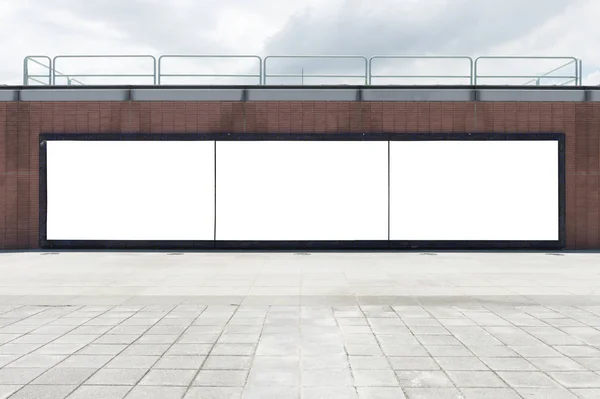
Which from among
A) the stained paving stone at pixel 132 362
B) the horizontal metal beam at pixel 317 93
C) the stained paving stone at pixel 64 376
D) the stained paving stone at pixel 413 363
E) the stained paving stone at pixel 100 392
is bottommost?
the stained paving stone at pixel 100 392

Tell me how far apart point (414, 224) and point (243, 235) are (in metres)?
6.71

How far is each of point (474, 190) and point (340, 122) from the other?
587 centimetres

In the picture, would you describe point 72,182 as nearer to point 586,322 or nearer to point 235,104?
point 235,104

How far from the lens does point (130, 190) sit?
1828cm

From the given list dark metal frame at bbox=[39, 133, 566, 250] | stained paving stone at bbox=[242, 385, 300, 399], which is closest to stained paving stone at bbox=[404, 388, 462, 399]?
stained paving stone at bbox=[242, 385, 300, 399]

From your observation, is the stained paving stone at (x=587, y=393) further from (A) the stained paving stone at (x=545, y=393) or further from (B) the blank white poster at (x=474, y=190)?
(B) the blank white poster at (x=474, y=190)

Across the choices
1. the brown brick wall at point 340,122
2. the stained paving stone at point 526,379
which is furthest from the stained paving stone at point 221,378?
the brown brick wall at point 340,122

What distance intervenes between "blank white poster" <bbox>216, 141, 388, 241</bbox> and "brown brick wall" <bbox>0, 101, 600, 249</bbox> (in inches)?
34.0

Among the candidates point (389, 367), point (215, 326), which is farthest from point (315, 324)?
point (389, 367)

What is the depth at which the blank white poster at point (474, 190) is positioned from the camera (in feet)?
59.6

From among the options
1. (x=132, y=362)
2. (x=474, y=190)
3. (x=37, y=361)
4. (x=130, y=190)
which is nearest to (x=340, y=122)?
(x=474, y=190)

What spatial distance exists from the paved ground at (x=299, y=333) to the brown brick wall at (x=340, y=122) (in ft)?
19.8

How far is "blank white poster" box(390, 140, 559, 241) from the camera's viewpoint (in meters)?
18.2

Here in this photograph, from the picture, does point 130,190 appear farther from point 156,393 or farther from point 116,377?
point 156,393
